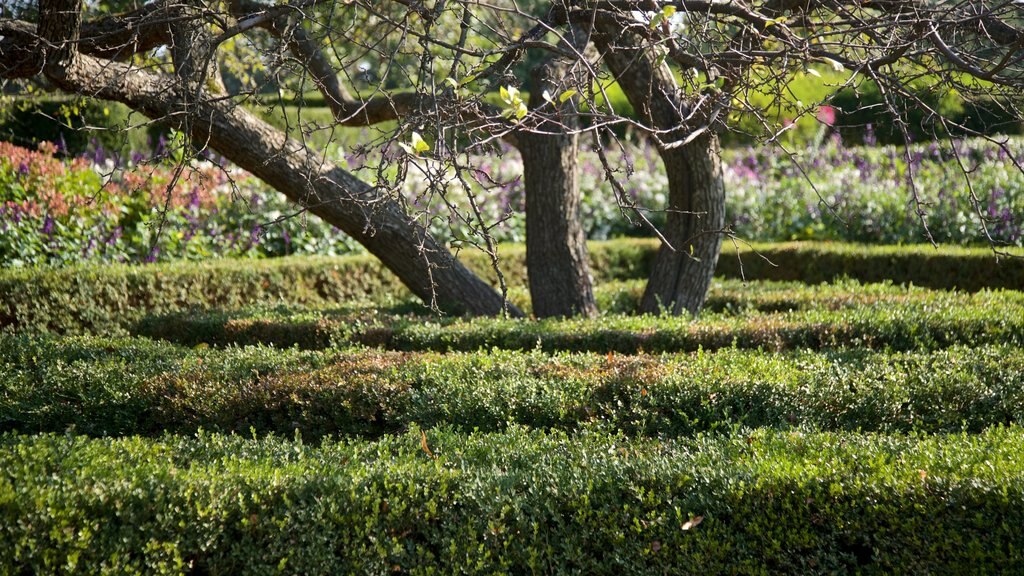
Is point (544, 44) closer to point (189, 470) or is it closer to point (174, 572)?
point (189, 470)

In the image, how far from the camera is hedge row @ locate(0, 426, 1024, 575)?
9.71ft

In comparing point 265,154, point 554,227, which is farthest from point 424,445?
point 554,227

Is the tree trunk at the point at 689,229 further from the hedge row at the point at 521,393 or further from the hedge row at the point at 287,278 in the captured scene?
the hedge row at the point at 521,393

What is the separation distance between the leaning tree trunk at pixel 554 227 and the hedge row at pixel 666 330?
708 mm

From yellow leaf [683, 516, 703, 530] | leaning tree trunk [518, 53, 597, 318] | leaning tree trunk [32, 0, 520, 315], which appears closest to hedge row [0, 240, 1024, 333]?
leaning tree trunk [32, 0, 520, 315]

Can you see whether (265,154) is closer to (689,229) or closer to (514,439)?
(689,229)

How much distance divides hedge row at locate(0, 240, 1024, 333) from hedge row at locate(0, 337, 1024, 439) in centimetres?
217

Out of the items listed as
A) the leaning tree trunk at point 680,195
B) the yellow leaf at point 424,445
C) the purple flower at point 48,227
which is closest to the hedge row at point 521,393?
the yellow leaf at point 424,445

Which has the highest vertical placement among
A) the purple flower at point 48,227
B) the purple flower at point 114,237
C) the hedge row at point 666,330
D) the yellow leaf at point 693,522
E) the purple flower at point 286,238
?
the purple flower at point 48,227

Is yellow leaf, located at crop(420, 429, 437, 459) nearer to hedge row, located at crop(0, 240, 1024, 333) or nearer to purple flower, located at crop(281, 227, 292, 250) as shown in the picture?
hedge row, located at crop(0, 240, 1024, 333)

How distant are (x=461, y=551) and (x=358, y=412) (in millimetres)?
1429

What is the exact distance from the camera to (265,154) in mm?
6121

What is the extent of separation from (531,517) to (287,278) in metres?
5.35

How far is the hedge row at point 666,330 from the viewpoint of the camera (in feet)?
17.4
